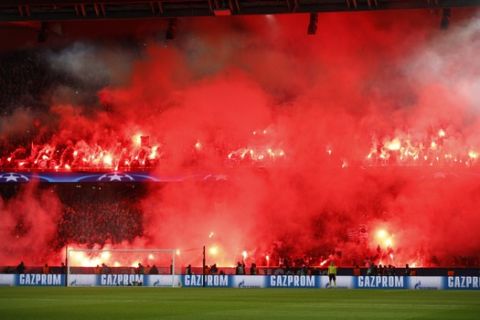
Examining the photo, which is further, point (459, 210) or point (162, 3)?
point (459, 210)

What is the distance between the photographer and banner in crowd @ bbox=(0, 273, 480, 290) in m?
39.9

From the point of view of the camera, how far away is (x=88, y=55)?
201ft

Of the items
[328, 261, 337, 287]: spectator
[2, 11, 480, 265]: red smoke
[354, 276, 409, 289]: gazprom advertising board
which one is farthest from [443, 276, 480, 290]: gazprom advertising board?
[2, 11, 480, 265]: red smoke

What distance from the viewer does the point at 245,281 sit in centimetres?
4244

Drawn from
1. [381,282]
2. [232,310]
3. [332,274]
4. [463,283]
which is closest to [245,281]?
[332,274]

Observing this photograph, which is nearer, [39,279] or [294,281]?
[294,281]

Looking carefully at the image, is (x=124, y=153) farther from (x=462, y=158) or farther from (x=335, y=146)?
(x=462, y=158)

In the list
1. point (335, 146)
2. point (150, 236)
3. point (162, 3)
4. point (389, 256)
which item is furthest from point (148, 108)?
point (162, 3)

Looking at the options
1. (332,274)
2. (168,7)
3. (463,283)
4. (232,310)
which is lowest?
(463,283)

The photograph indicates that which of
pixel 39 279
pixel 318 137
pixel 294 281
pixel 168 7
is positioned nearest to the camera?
pixel 168 7

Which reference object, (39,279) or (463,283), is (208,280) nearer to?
(39,279)

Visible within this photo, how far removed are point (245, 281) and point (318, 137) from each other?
18.1 meters

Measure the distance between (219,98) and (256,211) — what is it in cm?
Result: 883

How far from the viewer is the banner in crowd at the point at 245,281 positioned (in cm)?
3988
